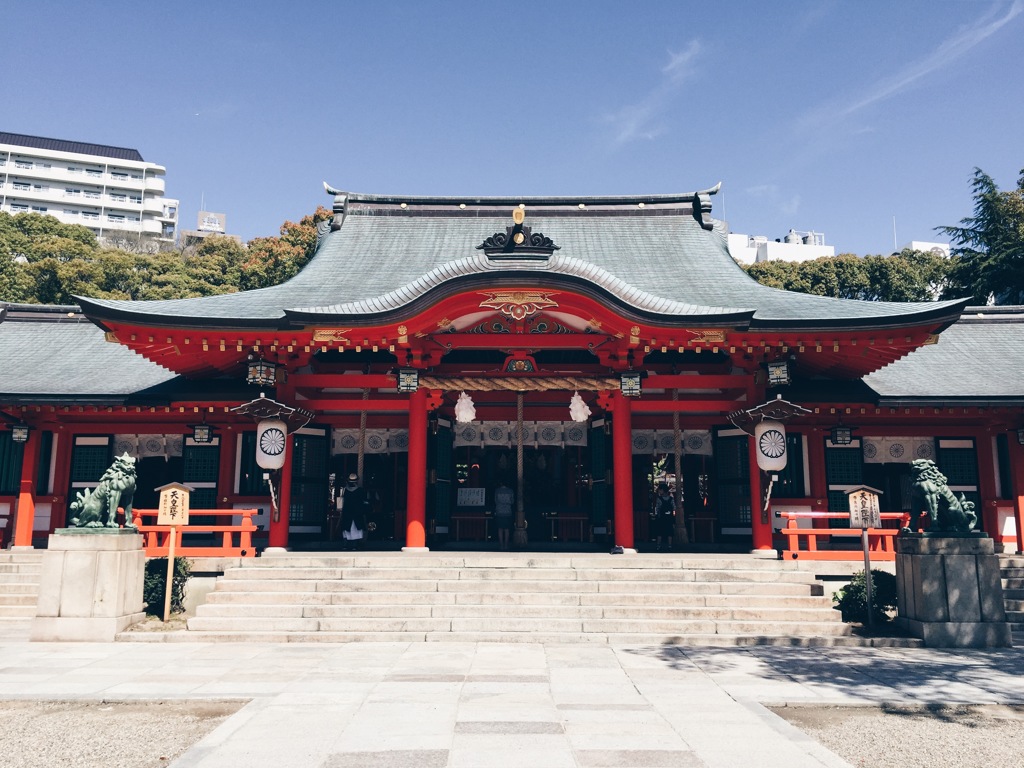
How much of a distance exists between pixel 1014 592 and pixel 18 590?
17.4 m

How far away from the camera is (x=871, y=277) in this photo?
4225 cm

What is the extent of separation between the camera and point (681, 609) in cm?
1080

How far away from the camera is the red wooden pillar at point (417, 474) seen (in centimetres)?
1346

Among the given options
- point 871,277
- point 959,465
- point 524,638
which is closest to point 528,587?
point 524,638

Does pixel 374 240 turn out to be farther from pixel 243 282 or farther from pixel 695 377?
pixel 243 282

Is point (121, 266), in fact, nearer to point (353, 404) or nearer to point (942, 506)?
point (353, 404)

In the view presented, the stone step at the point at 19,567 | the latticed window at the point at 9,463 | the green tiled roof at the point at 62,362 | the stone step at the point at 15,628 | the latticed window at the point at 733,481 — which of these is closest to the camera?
the stone step at the point at 15,628

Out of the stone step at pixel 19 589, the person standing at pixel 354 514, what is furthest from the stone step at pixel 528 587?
the stone step at pixel 19 589

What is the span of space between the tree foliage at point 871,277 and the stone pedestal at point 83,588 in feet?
123

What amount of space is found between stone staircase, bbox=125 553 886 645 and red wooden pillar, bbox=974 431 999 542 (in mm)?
6679

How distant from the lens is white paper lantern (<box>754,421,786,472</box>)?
43.1 ft

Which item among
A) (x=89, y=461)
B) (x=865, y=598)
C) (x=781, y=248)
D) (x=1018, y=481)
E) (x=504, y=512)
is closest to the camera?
(x=865, y=598)

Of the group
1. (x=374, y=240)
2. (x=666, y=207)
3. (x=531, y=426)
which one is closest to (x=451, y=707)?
(x=531, y=426)

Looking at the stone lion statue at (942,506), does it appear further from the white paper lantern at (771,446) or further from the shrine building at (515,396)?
the shrine building at (515,396)
